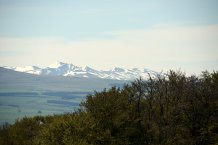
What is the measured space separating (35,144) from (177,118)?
27.1 metres

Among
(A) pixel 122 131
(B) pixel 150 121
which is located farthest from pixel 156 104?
(A) pixel 122 131

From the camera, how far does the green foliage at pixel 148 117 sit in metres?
44.3

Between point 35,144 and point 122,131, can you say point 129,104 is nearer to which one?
point 122,131

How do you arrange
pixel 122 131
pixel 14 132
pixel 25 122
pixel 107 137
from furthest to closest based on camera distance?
pixel 25 122 → pixel 14 132 → pixel 122 131 → pixel 107 137

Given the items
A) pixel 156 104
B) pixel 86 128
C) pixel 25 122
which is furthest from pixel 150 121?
pixel 25 122

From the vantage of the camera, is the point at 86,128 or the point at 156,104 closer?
the point at 86,128

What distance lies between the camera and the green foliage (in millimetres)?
44281

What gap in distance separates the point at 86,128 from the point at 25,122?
3637cm


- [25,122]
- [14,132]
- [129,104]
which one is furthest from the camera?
[25,122]

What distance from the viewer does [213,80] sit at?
5450 centimetres

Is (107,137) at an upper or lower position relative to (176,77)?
lower

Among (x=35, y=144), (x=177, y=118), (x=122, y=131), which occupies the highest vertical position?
(x=177, y=118)

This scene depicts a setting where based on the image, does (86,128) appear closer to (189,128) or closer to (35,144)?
(35,144)

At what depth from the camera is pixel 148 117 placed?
54062 mm
